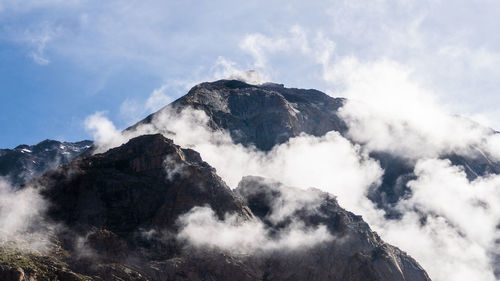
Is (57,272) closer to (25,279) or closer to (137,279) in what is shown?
(25,279)

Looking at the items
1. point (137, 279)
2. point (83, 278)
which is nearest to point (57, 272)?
point (83, 278)

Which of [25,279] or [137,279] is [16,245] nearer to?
[25,279]

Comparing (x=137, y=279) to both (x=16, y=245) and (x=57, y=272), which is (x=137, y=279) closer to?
(x=57, y=272)

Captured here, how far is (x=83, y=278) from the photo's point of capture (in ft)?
617

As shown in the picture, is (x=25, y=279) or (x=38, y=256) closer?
(x=25, y=279)

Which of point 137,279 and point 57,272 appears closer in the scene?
point 57,272

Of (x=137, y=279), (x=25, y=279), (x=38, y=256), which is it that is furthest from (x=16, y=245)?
(x=137, y=279)

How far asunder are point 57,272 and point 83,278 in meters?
7.26

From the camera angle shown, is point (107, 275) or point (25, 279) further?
point (107, 275)

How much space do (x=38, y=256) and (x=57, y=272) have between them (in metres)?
11.1

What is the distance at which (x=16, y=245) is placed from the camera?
197 metres

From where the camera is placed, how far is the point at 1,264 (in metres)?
178

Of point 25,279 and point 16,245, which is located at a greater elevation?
point 16,245

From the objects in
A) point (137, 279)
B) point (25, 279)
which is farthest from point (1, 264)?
point (137, 279)
